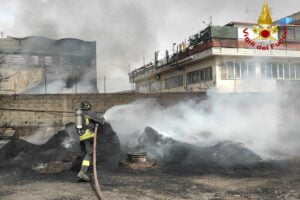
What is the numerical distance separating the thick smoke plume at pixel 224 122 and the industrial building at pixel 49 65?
28.2 ft

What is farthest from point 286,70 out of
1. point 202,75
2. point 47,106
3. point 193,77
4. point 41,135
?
point 41,135

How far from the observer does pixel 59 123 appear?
565 inches

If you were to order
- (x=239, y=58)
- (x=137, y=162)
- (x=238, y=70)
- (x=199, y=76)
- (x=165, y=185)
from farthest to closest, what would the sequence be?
(x=199, y=76) → (x=238, y=70) → (x=239, y=58) → (x=137, y=162) → (x=165, y=185)

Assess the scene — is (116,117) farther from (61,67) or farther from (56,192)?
(61,67)

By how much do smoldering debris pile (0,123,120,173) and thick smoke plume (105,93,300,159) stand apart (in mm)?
1180

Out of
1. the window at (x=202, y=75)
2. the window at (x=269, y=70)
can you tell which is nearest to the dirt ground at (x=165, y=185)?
the window at (x=202, y=75)

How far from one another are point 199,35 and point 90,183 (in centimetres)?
2206

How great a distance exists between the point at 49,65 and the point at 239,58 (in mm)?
13599

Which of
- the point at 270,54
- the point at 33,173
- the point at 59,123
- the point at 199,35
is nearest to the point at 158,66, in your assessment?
the point at 199,35

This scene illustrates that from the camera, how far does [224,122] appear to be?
12.5 m

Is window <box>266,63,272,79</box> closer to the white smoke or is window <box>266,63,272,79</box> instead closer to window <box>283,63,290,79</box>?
window <box>283,63,290,79</box>

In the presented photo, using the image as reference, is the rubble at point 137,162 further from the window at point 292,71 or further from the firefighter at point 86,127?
the window at point 292,71

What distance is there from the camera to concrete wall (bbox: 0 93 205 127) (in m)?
14.0

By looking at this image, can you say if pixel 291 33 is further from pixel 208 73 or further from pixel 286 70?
pixel 208 73
